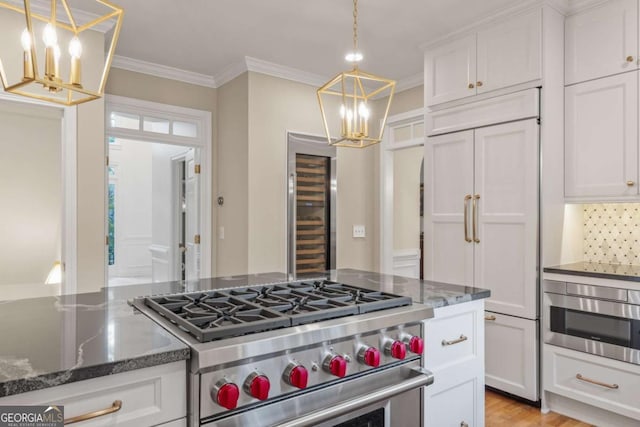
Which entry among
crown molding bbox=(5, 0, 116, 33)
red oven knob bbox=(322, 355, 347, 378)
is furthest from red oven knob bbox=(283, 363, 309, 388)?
crown molding bbox=(5, 0, 116, 33)

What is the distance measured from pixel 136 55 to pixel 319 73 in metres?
1.69

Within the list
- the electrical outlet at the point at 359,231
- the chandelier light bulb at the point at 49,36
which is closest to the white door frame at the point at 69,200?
the chandelier light bulb at the point at 49,36

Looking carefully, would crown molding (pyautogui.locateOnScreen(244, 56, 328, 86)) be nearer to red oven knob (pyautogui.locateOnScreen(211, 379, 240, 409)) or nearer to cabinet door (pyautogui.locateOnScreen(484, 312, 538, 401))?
cabinet door (pyautogui.locateOnScreen(484, 312, 538, 401))

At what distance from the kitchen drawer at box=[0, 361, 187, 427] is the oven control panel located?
0.08 m

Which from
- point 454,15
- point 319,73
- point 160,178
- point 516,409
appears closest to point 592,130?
point 454,15

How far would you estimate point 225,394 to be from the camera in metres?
1.08

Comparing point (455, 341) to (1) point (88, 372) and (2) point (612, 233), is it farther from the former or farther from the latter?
(2) point (612, 233)

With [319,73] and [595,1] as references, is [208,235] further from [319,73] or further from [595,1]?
[595,1]

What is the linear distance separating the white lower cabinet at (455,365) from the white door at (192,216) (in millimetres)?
3115

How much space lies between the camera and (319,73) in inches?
162

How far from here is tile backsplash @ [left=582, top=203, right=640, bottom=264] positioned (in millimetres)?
2805

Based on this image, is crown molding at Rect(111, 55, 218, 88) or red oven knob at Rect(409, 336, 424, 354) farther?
crown molding at Rect(111, 55, 218, 88)

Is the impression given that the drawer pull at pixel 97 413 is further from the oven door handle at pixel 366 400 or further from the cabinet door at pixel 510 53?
the cabinet door at pixel 510 53

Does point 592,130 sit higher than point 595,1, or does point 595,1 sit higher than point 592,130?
point 595,1
